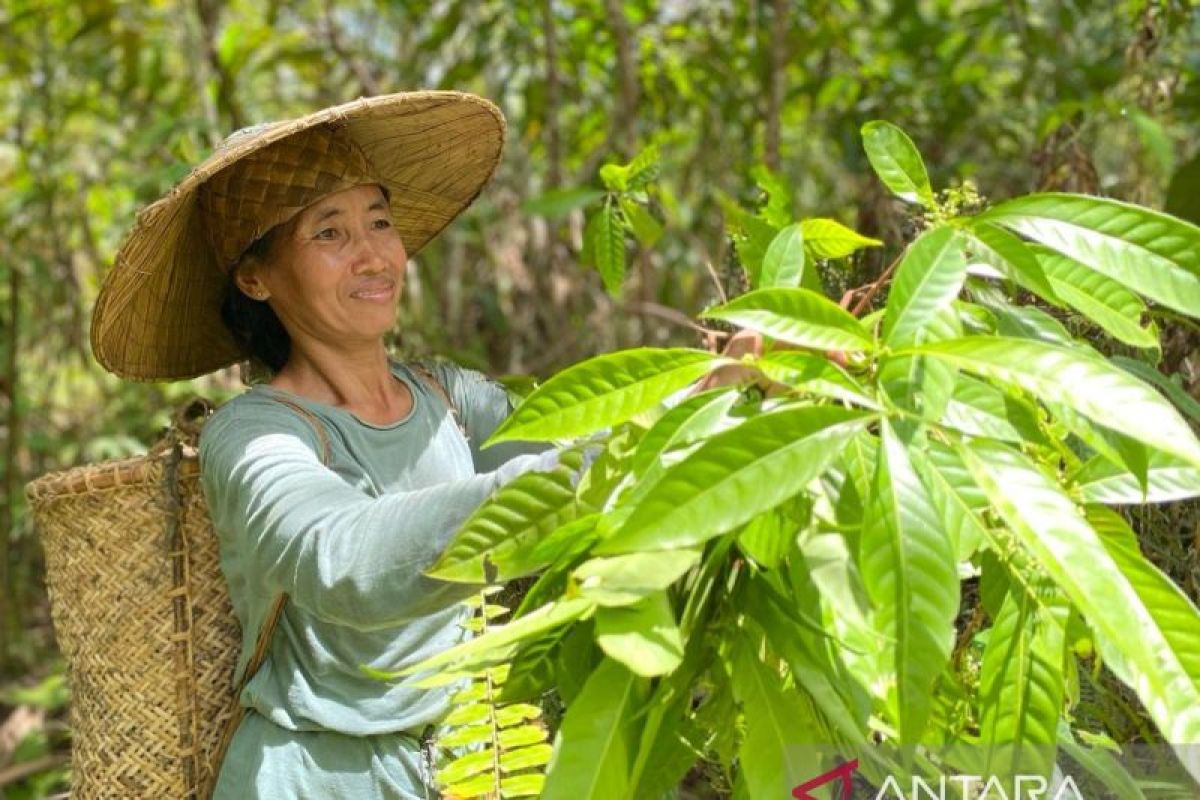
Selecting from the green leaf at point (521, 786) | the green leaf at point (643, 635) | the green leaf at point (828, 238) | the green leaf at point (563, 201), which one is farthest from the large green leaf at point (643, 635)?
the green leaf at point (563, 201)

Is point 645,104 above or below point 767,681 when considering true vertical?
above

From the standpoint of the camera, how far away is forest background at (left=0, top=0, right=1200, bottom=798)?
3408 mm

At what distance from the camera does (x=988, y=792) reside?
3.21 ft

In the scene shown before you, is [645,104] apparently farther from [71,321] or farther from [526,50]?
[71,321]

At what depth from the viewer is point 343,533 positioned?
1120 millimetres

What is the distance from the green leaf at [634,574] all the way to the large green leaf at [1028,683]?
238 mm

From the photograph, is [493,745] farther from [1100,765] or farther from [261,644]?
[1100,765]

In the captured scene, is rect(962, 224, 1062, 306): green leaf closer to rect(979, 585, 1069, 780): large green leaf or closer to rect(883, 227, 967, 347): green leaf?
rect(883, 227, 967, 347): green leaf

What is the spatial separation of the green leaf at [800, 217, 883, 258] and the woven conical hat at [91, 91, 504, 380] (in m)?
0.50

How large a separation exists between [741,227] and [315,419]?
1.80ft

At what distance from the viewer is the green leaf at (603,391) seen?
35.6 inches

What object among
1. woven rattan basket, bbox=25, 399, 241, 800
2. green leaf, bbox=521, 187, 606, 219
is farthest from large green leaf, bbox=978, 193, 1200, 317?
green leaf, bbox=521, 187, 606, 219

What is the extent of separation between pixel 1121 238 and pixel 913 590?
309mm

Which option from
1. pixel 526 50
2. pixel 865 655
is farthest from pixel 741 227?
pixel 526 50
